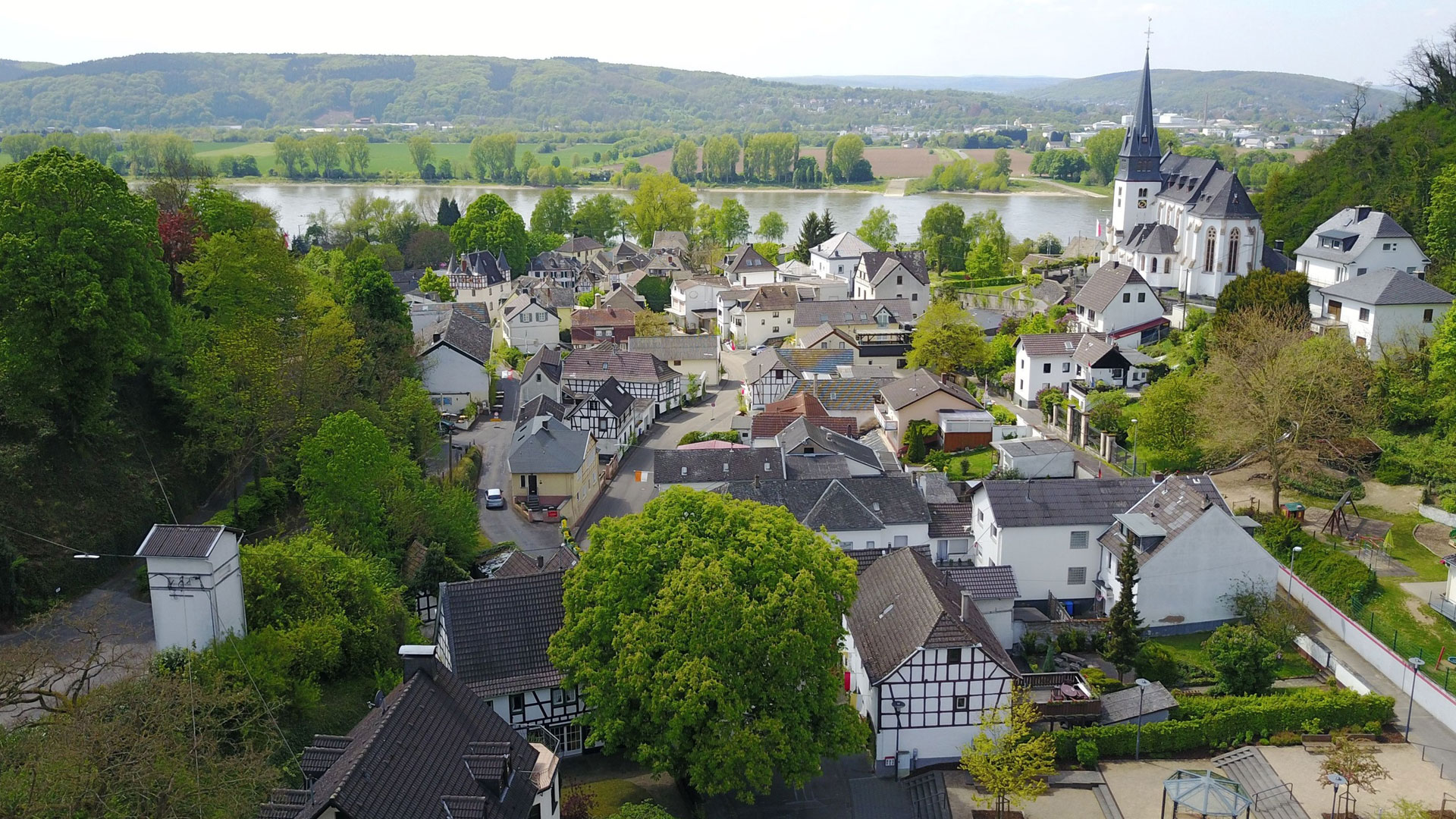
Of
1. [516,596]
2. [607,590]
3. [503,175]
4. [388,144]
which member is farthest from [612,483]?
[388,144]

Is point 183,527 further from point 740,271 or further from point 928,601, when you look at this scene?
point 740,271

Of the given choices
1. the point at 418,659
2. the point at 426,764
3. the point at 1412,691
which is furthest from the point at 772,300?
the point at 426,764

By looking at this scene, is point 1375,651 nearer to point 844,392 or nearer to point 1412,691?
point 1412,691

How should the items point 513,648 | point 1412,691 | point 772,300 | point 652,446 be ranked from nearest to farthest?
point 513,648, point 1412,691, point 652,446, point 772,300

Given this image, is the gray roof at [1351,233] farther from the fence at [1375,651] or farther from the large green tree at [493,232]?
the large green tree at [493,232]

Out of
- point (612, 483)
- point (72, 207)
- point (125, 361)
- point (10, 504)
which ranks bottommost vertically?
point (612, 483)

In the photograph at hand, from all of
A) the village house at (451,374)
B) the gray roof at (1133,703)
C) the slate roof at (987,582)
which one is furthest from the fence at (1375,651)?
the village house at (451,374)
